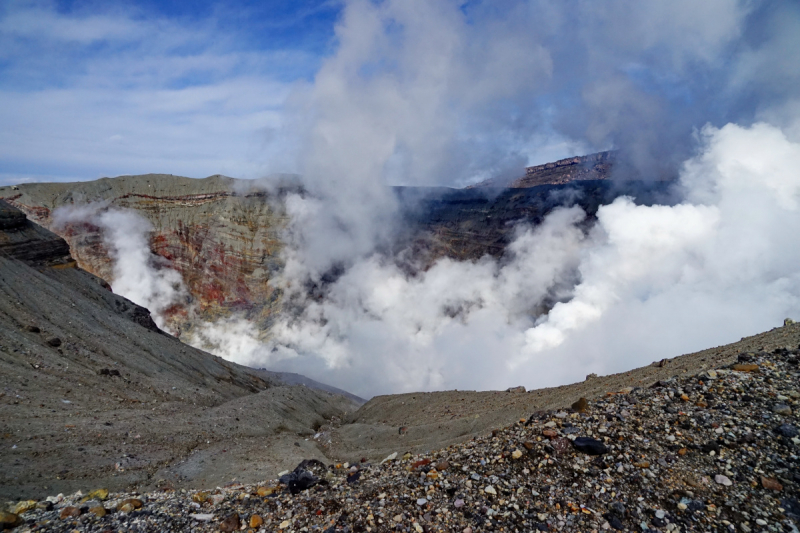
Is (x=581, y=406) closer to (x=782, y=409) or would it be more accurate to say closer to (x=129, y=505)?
(x=782, y=409)

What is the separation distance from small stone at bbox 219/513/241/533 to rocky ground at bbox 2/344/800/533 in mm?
A: 20

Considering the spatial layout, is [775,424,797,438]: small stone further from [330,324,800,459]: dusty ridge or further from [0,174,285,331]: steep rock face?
[0,174,285,331]: steep rock face

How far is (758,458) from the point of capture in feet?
21.2

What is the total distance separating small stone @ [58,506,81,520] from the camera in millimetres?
6668

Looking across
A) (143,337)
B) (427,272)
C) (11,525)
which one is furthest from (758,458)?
(427,272)

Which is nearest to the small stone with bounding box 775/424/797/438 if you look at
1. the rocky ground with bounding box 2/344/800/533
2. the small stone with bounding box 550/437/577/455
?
the rocky ground with bounding box 2/344/800/533

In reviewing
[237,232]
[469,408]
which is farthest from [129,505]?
[237,232]

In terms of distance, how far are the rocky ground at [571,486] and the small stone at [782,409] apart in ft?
0.06

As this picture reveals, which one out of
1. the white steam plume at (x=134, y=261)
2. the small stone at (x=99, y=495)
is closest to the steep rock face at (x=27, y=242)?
the small stone at (x=99, y=495)

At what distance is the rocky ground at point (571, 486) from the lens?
6.01 metres

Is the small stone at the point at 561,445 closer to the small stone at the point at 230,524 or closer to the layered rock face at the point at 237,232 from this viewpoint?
the small stone at the point at 230,524

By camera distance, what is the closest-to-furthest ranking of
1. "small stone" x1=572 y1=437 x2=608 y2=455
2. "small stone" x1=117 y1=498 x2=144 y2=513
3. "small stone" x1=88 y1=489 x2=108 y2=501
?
"small stone" x1=117 y1=498 x2=144 y2=513 < "small stone" x1=572 y1=437 x2=608 y2=455 < "small stone" x1=88 y1=489 x2=108 y2=501

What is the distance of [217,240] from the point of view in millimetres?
85500

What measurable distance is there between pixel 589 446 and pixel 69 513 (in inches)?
343
